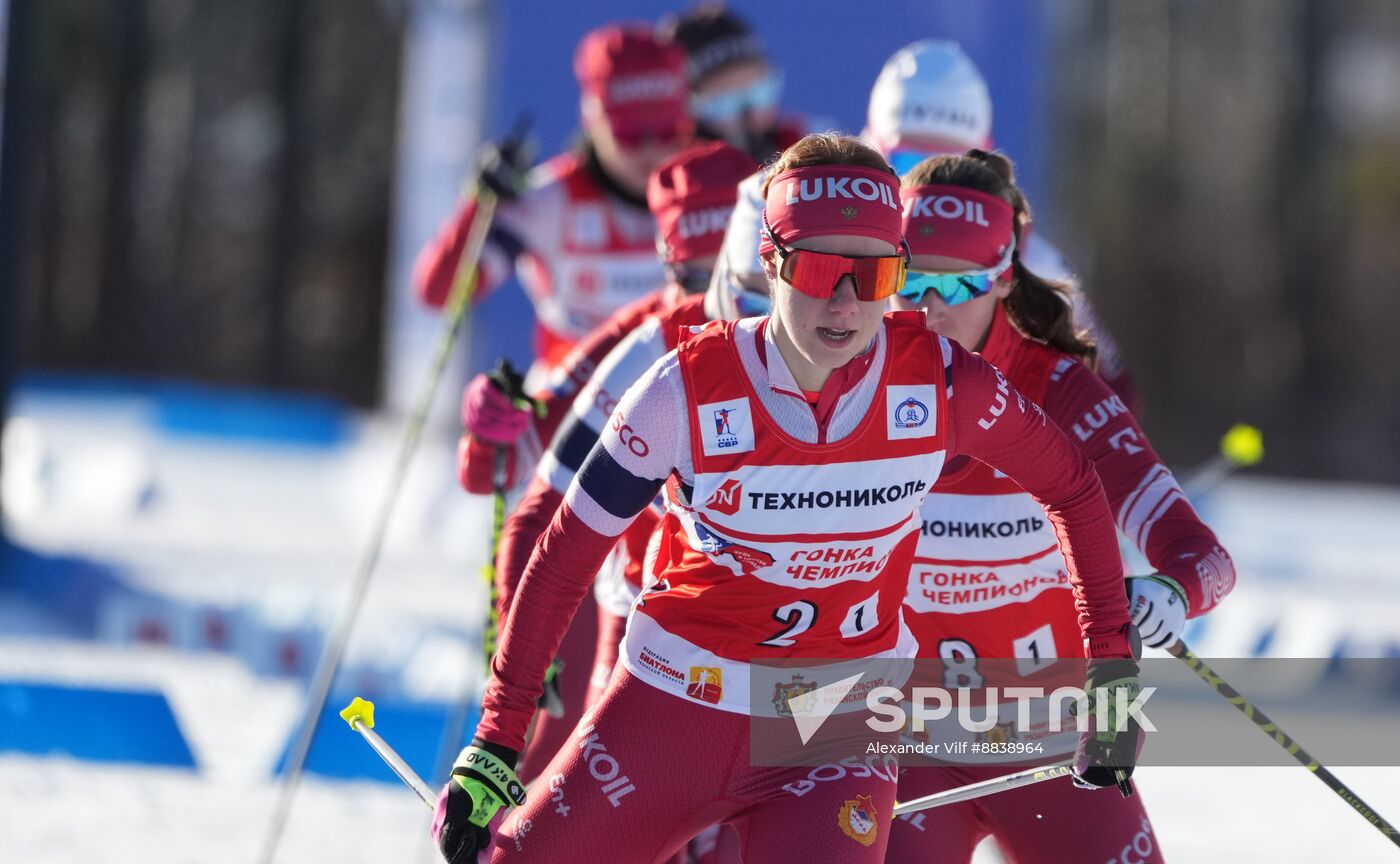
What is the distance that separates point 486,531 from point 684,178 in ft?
19.4

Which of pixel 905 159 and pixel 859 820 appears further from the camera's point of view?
pixel 905 159

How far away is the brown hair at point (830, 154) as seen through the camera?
3.20 m

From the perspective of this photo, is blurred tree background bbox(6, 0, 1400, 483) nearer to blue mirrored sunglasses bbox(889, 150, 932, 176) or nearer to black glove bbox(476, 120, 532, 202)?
black glove bbox(476, 120, 532, 202)

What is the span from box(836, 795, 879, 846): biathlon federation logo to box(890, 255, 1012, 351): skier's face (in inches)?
36.5

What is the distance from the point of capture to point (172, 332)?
863 inches

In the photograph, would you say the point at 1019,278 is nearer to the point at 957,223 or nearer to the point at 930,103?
the point at 957,223

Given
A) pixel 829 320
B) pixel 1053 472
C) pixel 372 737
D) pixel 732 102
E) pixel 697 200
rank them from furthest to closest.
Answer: pixel 732 102
pixel 697 200
pixel 372 737
pixel 1053 472
pixel 829 320

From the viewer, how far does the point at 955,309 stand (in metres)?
3.60

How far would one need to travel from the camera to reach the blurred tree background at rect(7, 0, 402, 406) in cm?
2169

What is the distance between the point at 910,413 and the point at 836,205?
1.25 feet

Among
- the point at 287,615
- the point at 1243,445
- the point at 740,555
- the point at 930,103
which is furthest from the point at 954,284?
the point at 287,615

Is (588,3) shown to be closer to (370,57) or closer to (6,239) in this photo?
(6,239)

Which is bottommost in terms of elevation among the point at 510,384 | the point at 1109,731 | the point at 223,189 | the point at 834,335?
the point at 223,189

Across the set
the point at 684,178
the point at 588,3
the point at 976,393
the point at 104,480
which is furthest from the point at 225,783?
the point at 588,3
